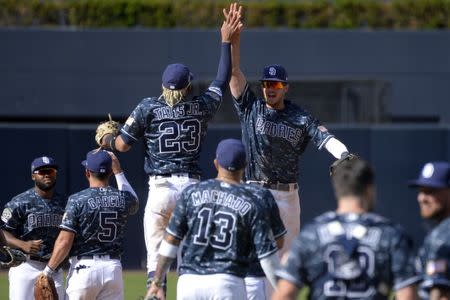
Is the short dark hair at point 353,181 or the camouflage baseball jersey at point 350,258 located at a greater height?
the short dark hair at point 353,181

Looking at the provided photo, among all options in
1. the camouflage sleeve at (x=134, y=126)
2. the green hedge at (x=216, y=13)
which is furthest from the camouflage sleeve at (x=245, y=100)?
the green hedge at (x=216, y=13)

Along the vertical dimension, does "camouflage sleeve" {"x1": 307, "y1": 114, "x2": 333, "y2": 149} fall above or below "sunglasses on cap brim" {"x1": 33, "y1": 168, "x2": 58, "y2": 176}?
above

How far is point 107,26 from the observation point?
2375cm

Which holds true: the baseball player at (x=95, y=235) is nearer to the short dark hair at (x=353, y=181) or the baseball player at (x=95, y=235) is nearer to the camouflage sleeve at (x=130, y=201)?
the camouflage sleeve at (x=130, y=201)

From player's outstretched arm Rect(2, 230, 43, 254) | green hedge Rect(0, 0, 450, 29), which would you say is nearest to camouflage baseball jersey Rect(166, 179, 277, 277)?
player's outstretched arm Rect(2, 230, 43, 254)

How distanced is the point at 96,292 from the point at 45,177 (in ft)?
5.18

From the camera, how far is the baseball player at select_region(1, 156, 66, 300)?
11.4 meters

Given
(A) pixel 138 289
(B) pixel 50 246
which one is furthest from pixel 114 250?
(A) pixel 138 289

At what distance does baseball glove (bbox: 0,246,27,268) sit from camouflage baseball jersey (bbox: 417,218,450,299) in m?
5.11

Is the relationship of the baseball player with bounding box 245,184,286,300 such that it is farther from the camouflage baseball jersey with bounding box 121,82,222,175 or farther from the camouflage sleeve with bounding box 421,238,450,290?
the camouflage sleeve with bounding box 421,238,450,290

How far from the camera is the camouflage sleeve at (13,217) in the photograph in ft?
37.6

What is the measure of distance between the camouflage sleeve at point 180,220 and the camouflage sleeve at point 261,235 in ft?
1.59

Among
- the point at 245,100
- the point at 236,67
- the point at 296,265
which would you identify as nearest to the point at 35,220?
the point at 245,100

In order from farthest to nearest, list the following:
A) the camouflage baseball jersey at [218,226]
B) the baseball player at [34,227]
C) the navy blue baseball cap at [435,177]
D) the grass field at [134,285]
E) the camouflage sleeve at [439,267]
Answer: the grass field at [134,285]
the baseball player at [34,227]
the camouflage baseball jersey at [218,226]
the navy blue baseball cap at [435,177]
the camouflage sleeve at [439,267]
